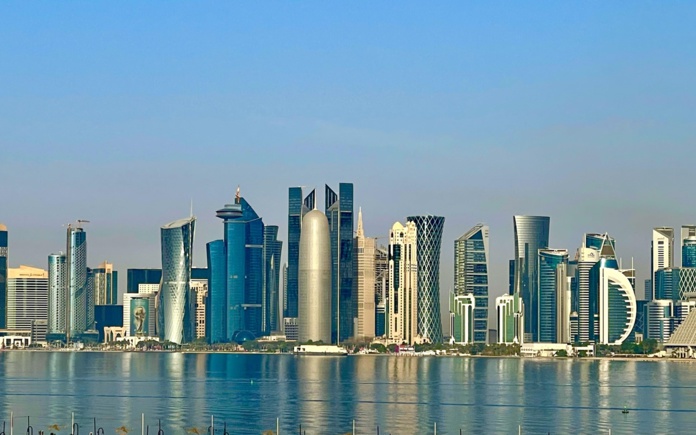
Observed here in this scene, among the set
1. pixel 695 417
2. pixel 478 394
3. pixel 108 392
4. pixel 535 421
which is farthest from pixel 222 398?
pixel 695 417

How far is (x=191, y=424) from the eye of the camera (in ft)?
449

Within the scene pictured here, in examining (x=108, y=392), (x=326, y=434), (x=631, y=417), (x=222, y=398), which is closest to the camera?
(x=326, y=434)

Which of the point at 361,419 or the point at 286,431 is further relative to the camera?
the point at 361,419

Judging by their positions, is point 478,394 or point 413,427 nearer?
point 413,427

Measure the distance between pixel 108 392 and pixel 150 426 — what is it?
180ft

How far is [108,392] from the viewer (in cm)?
18812

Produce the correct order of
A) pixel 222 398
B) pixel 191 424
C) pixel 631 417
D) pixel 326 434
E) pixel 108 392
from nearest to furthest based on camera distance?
pixel 326 434 → pixel 191 424 → pixel 631 417 → pixel 222 398 → pixel 108 392

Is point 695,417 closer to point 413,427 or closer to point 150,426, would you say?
point 413,427

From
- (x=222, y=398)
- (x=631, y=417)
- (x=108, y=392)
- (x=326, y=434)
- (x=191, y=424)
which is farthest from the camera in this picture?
(x=108, y=392)

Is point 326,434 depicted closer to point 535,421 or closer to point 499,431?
point 499,431

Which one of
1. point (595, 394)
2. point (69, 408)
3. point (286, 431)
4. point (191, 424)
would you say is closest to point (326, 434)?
point (286, 431)

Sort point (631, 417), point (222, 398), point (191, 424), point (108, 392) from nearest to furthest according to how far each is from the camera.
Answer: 1. point (191, 424)
2. point (631, 417)
3. point (222, 398)
4. point (108, 392)

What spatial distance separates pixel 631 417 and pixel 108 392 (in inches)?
2796

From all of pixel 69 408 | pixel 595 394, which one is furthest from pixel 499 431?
pixel 595 394
